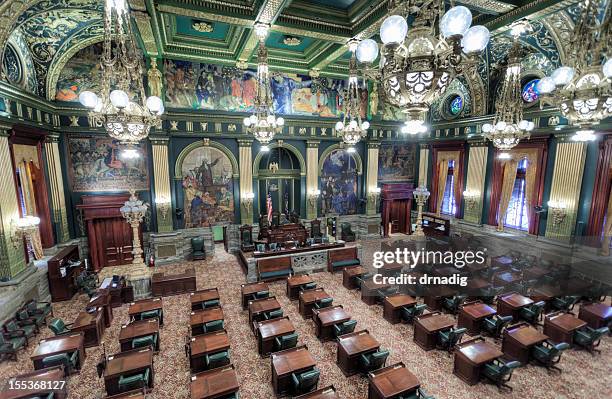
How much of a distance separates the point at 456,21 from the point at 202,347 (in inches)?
296

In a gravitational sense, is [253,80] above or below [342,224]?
above

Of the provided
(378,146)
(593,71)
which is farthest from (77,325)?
(378,146)

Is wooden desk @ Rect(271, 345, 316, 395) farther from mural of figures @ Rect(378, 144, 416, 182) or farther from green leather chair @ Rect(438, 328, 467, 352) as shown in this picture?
mural of figures @ Rect(378, 144, 416, 182)

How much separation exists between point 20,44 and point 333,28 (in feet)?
33.8

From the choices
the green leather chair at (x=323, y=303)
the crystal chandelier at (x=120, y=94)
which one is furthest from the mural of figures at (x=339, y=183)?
the crystal chandelier at (x=120, y=94)

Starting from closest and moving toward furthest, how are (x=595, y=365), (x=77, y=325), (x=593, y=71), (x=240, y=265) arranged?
(x=593, y=71) → (x=595, y=365) → (x=77, y=325) → (x=240, y=265)

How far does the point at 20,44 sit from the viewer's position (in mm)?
9477

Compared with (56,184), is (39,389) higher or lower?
lower

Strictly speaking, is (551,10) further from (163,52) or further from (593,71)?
(163,52)

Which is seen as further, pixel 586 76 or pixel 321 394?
pixel 321 394

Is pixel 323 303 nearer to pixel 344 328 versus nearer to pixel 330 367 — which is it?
pixel 344 328

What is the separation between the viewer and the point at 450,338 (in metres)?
7.26

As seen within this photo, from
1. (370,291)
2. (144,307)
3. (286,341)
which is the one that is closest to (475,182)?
(370,291)

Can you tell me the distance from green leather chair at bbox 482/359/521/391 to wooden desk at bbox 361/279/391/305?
151 inches
